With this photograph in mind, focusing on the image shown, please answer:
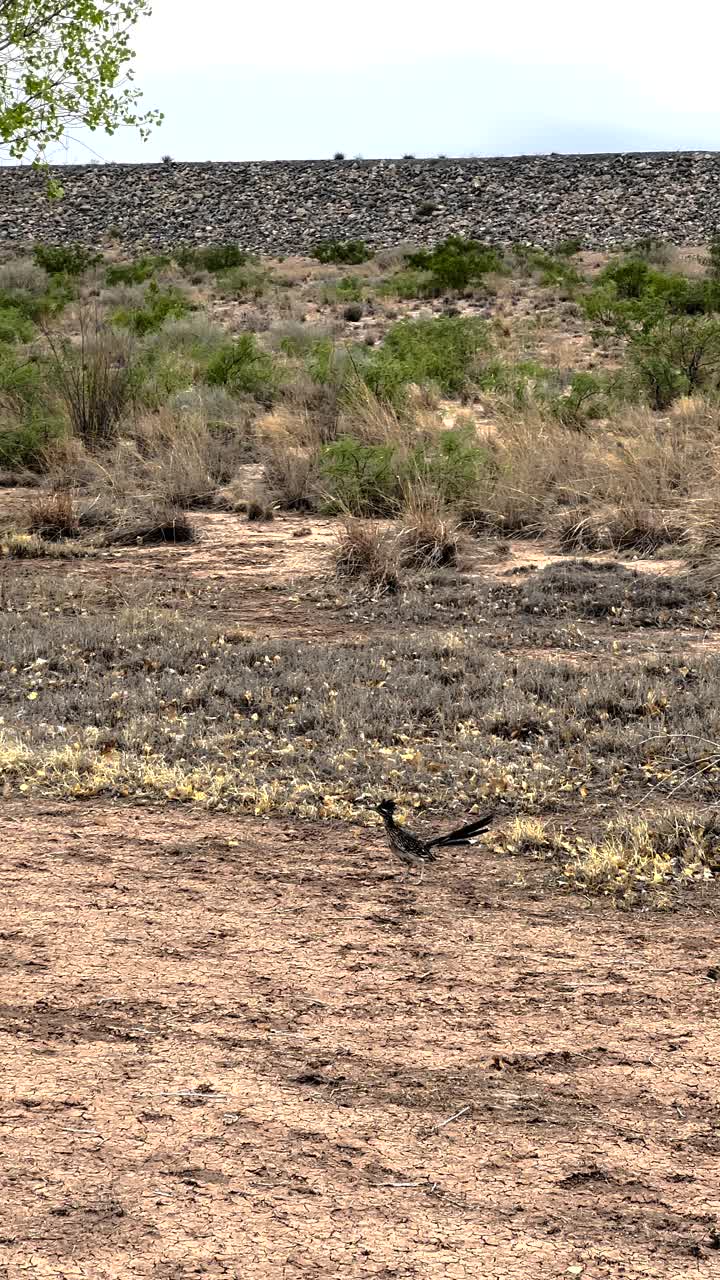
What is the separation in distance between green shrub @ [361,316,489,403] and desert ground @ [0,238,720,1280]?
154 cm

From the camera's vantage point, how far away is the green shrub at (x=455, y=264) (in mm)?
32969

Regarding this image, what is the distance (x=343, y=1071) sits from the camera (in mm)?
3609

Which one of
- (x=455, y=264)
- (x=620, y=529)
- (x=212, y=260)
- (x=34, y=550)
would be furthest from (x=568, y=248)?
(x=34, y=550)

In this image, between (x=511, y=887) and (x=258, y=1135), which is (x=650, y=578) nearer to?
(x=511, y=887)

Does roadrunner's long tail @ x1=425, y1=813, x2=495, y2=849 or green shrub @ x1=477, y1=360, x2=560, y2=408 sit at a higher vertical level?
green shrub @ x1=477, y1=360, x2=560, y2=408

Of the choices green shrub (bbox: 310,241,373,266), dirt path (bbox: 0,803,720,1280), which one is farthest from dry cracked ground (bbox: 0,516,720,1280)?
green shrub (bbox: 310,241,373,266)

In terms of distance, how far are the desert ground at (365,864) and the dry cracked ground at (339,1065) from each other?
0.01m

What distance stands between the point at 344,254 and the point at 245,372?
2799 cm

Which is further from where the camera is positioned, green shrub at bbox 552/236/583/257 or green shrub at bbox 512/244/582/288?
green shrub at bbox 552/236/583/257

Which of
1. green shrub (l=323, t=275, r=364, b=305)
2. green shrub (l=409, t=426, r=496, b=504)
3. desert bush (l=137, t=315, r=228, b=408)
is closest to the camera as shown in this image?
green shrub (l=409, t=426, r=496, b=504)

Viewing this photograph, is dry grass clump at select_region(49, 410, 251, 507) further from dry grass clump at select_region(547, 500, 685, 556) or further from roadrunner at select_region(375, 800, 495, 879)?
roadrunner at select_region(375, 800, 495, 879)

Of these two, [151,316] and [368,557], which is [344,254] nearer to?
[151,316]

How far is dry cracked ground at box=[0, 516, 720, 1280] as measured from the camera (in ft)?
9.55

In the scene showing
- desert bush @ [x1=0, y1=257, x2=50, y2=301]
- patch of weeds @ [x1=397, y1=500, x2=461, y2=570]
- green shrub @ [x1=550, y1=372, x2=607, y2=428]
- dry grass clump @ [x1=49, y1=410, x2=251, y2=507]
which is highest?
desert bush @ [x1=0, y1=257, x2=50, y2=301]
